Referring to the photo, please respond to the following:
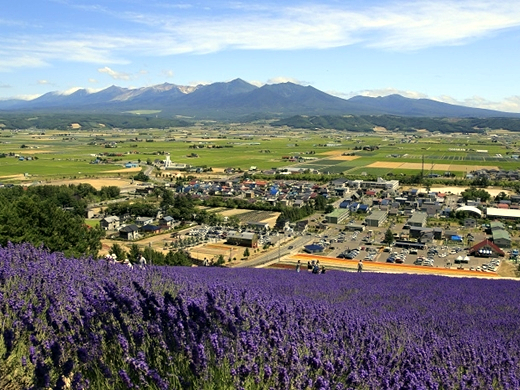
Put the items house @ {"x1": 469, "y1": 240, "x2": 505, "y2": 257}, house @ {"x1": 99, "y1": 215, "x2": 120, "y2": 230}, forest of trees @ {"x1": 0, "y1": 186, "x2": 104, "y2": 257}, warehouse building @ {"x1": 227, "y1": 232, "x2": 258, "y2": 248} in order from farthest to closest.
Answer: house @ {"x1": 99, "y1": 215, "x2": 120, "y2": 230} → warehouse building @ {"x1": 227, "y1": 232, "x2": 258, "y2": 248} → house @ {"x1": 469, "y1": 240, "x2": 505, "y2": 257} → forest of trees @ {"x1": 0, "y1": 186, "x2": 104, "y2": 257}

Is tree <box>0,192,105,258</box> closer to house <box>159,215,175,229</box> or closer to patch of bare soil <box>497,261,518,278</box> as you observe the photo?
house <box>159,215,175,229</box>

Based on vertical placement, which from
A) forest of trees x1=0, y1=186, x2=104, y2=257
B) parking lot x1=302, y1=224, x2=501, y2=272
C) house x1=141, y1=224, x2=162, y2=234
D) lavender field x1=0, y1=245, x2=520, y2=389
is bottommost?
parking lot x1=302, y1=224, x2=501, y2=272

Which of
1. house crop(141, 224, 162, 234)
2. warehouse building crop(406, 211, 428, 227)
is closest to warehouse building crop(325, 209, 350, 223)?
warehouse building crop(406, 211, 428, 227)

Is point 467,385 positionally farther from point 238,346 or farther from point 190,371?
point 190,371

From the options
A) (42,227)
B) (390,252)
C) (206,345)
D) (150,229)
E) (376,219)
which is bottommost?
(390,252)

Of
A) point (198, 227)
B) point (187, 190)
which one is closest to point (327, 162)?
point (187, 190)

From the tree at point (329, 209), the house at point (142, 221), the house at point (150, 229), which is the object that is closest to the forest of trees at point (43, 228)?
the house at point (150, 229)

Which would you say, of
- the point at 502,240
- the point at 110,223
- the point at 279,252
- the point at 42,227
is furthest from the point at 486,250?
the point at 110,223

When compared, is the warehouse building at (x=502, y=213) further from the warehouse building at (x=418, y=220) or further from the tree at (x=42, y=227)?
the tree at (x=42, y=227)

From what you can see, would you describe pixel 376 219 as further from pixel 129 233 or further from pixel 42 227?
pixel 42 227
